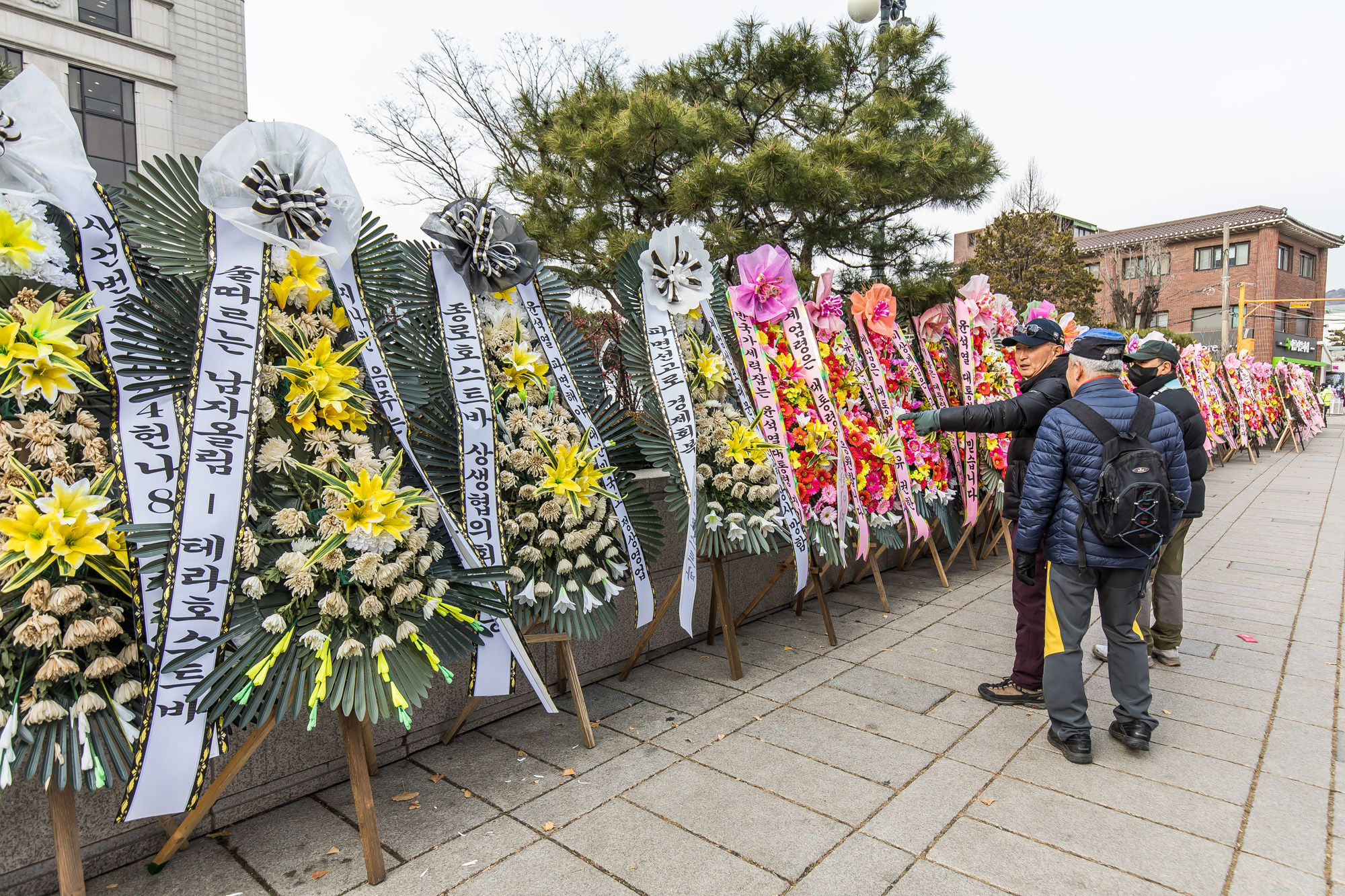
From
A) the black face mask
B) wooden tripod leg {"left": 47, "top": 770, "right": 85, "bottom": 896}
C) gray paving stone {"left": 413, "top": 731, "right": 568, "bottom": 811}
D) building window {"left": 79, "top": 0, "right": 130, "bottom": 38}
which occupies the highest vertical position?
building window {"left": 79, "top": 0, "right": 130, "bottom": 38}

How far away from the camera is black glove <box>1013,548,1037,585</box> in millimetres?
3463

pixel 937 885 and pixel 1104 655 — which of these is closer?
pixel 937 885

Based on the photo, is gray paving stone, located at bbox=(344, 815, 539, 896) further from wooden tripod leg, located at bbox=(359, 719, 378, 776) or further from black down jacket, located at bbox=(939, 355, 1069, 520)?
black down jacket, located at bbox=(939, 355, 1069, 520)

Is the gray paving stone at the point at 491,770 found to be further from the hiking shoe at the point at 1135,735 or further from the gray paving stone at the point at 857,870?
the hiking shoe at the point at 1135,735

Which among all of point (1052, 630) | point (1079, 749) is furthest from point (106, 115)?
point (1079, 749)

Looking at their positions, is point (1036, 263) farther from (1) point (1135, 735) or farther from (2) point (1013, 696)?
(1) point (1135, 735)

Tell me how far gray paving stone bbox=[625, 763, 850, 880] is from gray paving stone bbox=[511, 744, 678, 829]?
0.24ft

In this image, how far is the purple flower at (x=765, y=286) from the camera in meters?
4.33

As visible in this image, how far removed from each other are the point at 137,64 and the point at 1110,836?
23129mm

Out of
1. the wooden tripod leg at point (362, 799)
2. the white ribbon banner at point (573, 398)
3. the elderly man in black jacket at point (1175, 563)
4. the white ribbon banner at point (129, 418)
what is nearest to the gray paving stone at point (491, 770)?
the wooden tripod leg at point (362, 799)

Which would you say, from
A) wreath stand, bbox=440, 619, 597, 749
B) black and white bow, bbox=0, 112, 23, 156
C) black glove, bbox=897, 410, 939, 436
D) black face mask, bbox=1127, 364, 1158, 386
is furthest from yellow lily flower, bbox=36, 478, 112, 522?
black face mask, bbox=1127, 364, 1158, 386

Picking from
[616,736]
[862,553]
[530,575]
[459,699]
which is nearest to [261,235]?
[530,575]

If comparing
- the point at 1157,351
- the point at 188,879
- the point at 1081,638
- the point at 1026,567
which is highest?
the point at 1157,351

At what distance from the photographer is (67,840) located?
2059 mm
